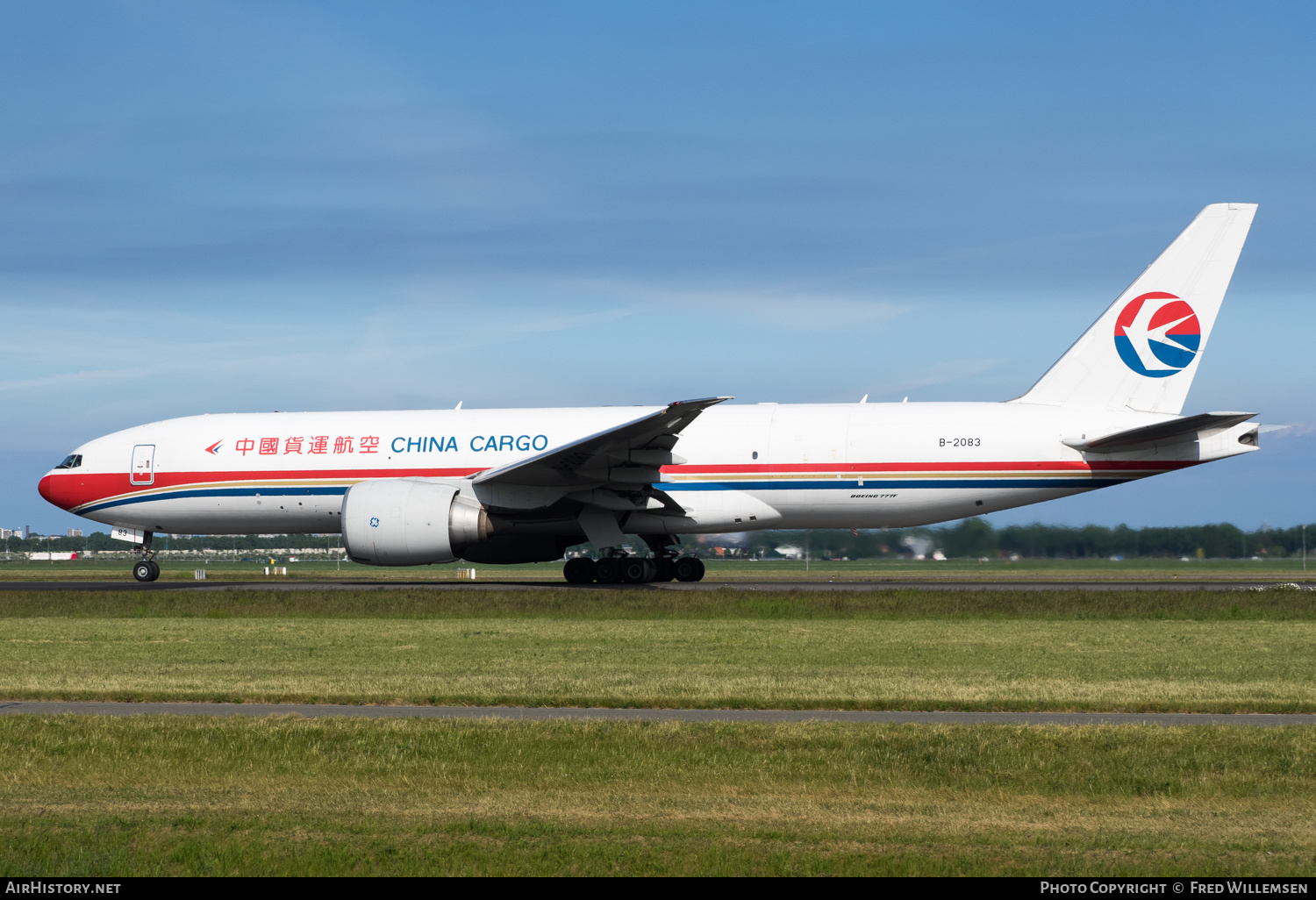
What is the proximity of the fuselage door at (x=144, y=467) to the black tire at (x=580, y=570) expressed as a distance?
11.1 m

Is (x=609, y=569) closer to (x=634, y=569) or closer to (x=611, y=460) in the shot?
(x=634, y=569)

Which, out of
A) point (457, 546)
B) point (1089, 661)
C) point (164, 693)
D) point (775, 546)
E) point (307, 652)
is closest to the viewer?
point (164, 693)

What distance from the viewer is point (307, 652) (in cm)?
1555

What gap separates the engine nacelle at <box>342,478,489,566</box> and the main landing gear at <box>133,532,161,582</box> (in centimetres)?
874

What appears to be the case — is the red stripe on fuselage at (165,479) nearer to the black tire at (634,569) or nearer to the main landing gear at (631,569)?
the main landing gear at (631,569)

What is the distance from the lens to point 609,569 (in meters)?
27.8

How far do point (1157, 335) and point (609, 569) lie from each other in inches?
A: 542

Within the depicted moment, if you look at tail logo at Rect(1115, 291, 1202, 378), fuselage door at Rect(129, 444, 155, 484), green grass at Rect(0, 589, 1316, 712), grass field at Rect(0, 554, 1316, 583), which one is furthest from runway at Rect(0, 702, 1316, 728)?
grass field at Rect(0, 554, 1316, 583)

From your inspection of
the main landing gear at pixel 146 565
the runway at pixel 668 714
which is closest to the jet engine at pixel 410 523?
the main landing gear at pixel 146 565

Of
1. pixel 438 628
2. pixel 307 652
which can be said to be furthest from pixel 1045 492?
pixel 307 652

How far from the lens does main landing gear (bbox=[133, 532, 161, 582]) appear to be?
1243 inches

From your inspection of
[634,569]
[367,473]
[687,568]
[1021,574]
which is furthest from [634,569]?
[1021,574]

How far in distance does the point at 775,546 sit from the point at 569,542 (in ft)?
54.8

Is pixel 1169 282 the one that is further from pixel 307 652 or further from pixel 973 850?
pixel 973 850
